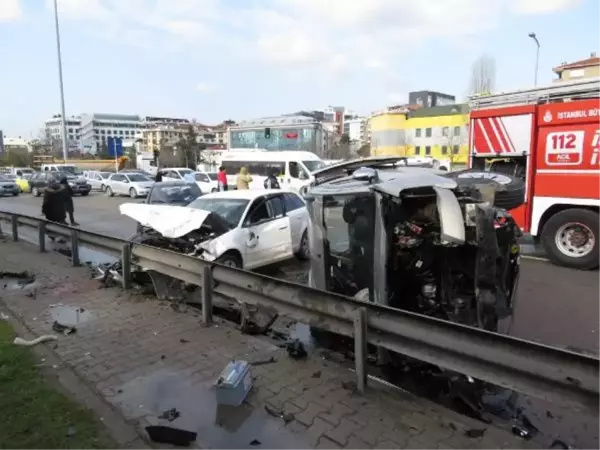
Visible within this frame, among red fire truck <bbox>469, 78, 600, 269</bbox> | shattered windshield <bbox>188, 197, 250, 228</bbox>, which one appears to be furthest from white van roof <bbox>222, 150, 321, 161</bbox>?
shattered windshield <bbox>188, 197, 250, 228</bbox>

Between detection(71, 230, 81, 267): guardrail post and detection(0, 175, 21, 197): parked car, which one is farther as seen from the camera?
detection(0, 175, 21, 197): parked car

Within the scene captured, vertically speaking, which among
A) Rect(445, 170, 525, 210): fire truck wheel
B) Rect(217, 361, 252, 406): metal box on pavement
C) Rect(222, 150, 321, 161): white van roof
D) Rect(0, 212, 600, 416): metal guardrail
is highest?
Rect(222, 150, 321, 161): white van roof

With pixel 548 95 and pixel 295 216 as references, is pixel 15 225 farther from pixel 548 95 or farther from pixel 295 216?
pixel 548 95

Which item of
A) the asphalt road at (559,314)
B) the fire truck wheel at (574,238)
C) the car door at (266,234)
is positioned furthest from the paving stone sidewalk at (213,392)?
the fire truck wheel at (574,238)

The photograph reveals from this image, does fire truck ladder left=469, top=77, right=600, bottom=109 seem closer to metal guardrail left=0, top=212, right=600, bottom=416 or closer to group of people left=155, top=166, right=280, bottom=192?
metal guardrail left=0, top=212, right=600, bottom=416

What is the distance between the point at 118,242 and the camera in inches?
289

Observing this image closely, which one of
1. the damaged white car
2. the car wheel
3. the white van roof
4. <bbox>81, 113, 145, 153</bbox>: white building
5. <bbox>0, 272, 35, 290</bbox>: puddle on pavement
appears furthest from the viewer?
<bbox>81, 113, 145, 153</bbox>: white building

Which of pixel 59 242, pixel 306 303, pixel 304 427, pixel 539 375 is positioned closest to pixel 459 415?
pixel 539 375

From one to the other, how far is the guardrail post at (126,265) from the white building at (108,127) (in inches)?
5176

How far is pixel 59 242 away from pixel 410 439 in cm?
1115

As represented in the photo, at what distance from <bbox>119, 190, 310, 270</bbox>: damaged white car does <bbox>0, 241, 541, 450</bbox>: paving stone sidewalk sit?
124 centimetres

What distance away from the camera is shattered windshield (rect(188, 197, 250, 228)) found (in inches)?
320

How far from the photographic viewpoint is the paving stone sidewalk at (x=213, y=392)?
3.35 meters

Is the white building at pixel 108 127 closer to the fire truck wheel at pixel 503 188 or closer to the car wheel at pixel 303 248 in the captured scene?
the car wheel at pixel 303 248
